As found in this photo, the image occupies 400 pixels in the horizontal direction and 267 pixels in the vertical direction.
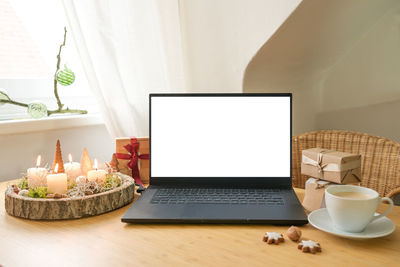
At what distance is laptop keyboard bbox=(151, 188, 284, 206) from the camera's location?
3.17 ft

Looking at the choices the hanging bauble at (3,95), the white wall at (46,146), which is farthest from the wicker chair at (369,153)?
the hanging bauble at (3,95)

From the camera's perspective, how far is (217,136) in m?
1.10

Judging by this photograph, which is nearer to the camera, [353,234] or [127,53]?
[353,234]

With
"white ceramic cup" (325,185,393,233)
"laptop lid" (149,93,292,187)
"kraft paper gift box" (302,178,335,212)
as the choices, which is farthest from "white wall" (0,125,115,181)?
"white ceramic cup" (325,185,393,233)

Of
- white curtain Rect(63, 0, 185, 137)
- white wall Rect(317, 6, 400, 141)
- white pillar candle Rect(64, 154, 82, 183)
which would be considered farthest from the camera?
white wall Rect(317, 6, 400, 141)

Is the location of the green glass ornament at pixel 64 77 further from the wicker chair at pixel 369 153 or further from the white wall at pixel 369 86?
the white wall at pixel 369 86

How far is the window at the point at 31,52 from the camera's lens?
1.52m

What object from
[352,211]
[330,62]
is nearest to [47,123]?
[352,211]

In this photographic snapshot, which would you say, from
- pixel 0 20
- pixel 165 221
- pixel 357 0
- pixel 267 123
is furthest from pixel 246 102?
pixel 0 20

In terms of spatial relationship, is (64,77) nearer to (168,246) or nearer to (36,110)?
(36,110)

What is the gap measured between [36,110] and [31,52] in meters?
0.36

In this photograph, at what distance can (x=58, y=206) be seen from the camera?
89 cm

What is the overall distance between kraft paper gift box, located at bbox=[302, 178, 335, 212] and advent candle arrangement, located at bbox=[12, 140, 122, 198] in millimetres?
473

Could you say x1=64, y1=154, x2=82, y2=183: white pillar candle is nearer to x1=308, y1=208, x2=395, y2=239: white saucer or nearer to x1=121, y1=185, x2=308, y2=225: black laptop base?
x1=121, y1=185, x2=308, y2=225: black laptop base
